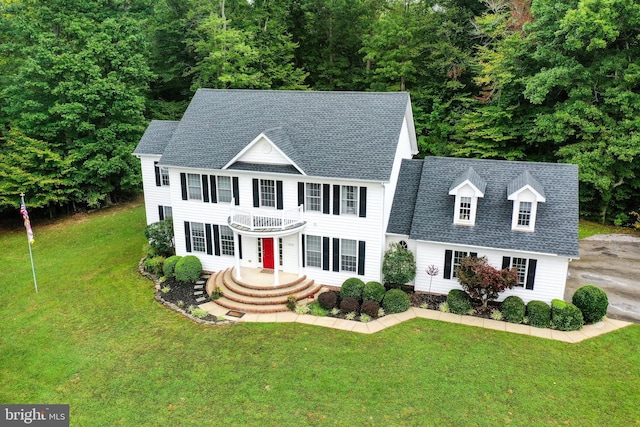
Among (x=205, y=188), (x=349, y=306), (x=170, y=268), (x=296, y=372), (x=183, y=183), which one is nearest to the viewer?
(x=296, y=372)

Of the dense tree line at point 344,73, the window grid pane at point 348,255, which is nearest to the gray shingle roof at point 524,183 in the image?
the window grid pane at point 348,255

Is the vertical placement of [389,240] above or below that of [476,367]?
above

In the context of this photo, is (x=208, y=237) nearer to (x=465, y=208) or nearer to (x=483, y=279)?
(x=465, y=208)

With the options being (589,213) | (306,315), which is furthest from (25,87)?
(589,213)

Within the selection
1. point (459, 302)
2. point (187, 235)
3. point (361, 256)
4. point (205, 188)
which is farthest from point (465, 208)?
point (187, 235)

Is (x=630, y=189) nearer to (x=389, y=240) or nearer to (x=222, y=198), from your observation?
(x=389, y=240)

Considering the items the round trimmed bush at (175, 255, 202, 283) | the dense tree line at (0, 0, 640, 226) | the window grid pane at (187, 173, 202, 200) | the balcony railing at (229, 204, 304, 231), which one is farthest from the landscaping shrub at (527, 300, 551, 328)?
the window grid pane at (187, 173, 202, 200)
